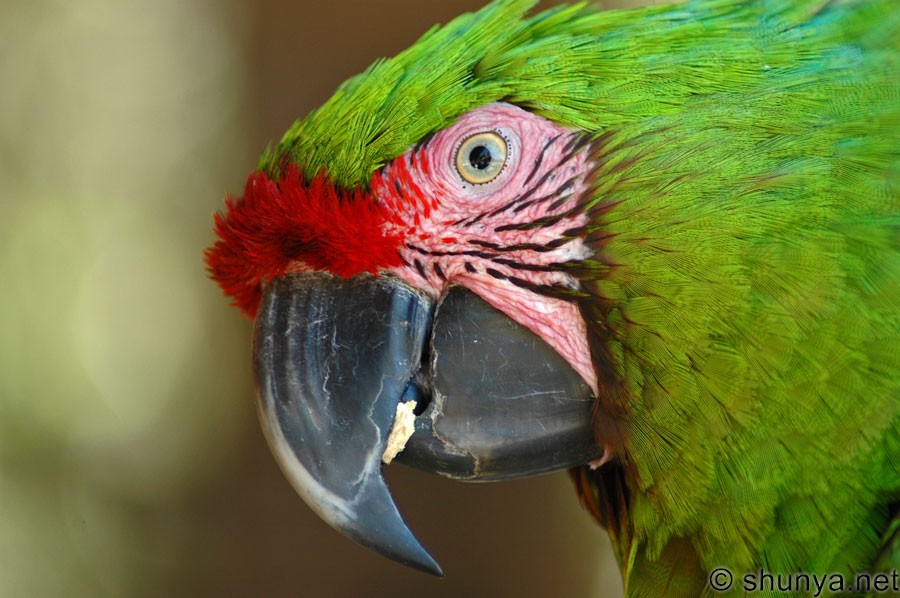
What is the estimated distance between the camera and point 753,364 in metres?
1.35

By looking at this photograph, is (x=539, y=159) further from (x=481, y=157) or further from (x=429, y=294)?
(x=429, y=294)

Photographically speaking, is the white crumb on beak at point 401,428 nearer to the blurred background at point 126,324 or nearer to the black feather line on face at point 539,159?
the black feather line on face at point 539,159

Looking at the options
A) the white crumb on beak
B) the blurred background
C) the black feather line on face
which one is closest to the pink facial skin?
the black feather line on face

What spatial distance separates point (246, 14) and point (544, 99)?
238cm

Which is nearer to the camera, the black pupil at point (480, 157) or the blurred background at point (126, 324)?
the black pupil at point (480, 157)

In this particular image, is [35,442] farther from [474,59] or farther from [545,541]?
[474,59]

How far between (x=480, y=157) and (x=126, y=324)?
112 inches

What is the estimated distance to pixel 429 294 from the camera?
1.50 m

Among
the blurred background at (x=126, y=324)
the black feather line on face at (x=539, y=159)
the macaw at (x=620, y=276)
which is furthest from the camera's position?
the blurred background at (x=126, y=324)

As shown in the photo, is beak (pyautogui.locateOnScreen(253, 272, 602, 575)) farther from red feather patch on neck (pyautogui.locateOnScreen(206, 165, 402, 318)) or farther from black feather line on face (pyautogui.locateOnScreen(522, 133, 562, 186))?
black feather line on face (pyautogui.locateOnScreen(522, 133, 562, 186))

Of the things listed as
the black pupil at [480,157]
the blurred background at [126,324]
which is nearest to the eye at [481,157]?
the black pupil at [480,157]

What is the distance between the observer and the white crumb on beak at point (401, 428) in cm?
144

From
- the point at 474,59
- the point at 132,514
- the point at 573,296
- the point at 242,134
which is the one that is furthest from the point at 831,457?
the point at 132,514

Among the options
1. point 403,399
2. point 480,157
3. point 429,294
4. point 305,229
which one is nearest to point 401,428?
point 403,399
